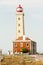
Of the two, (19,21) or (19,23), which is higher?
(19,21)

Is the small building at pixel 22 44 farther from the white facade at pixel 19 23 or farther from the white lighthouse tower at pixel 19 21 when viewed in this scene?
the white lighthouse tower at pixel 19 21

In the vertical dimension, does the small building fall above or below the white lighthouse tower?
below

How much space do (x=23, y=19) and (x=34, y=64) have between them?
42.9m

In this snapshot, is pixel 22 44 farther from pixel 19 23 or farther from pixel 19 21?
pixel 19 21


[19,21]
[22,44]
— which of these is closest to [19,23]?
[19,21]

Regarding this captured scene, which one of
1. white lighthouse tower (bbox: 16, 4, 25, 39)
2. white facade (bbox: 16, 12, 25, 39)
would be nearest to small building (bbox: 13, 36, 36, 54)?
white facade (bbox: 16, 12, 25, 39)

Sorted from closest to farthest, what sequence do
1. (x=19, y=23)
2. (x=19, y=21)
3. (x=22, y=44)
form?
(x=22, y=44)
(x=19, y=23)
(x=19, y=21)

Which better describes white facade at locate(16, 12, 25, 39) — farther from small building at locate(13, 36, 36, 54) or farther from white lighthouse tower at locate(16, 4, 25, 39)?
small building at locate(13, 36, 36, 54)

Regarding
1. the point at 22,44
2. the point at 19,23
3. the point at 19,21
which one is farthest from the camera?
the point at 19,21

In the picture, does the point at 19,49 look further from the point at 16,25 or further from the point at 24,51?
the point at 16,25

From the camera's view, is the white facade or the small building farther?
the white facade

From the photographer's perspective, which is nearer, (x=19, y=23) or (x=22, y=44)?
(x=22, y=44)

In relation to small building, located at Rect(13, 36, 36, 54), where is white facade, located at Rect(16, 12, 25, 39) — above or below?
above

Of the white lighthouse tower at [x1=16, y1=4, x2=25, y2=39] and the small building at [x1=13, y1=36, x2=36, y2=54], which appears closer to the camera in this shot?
the small building at [x1=13, y1=36, x2=36, y2=54]
